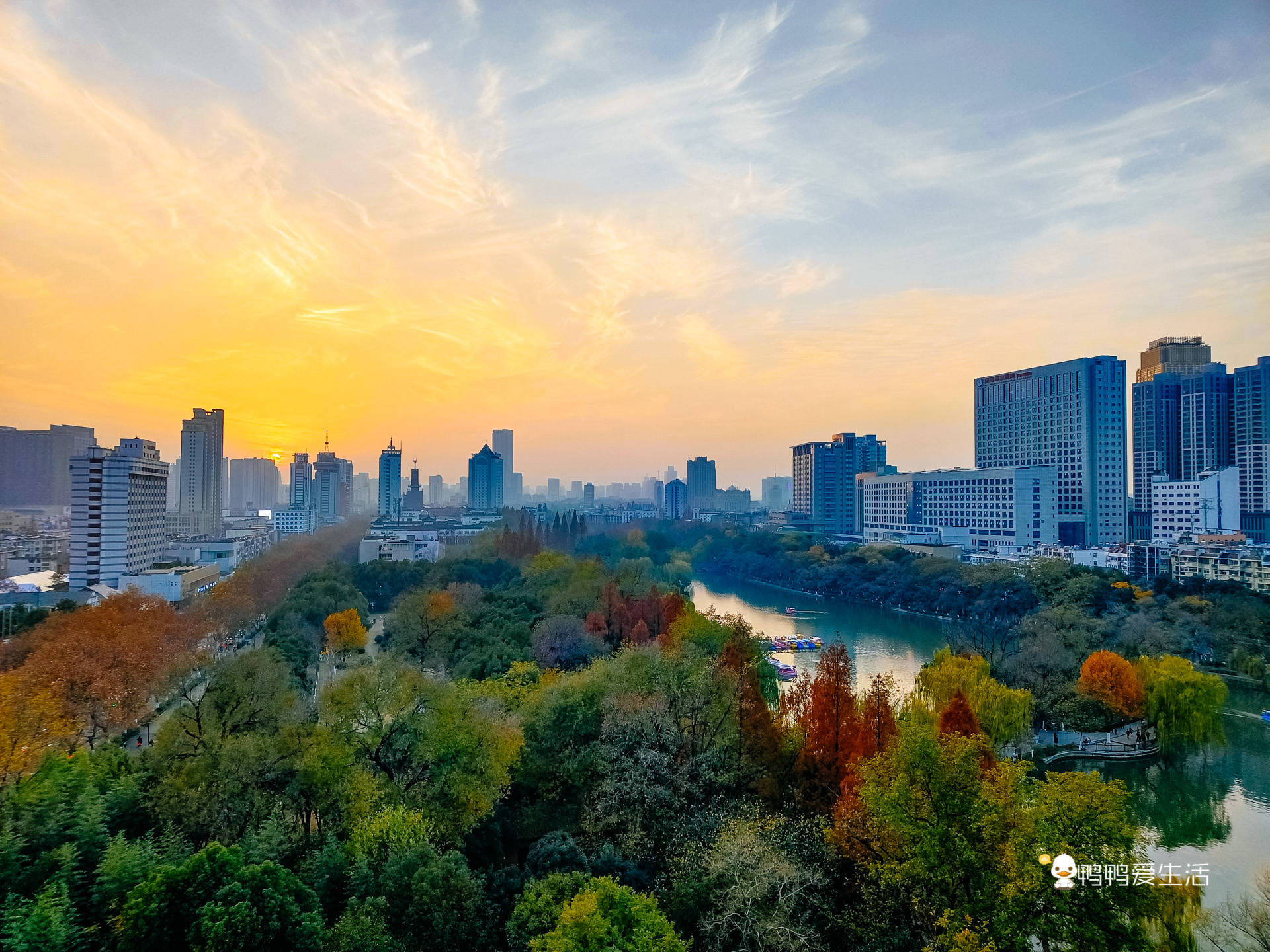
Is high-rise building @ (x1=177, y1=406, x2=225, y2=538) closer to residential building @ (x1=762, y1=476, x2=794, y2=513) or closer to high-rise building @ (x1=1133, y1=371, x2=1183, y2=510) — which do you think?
high-rise building @ (x1=1133, y1=371, x2=1183, y2=510)

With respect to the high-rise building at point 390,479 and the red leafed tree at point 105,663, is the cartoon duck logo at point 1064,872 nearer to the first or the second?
the red leafed tree at point 105,663

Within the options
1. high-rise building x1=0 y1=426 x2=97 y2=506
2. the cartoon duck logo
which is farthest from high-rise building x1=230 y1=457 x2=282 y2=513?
the cartoon duck logo

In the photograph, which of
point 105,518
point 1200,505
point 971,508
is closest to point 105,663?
point 105,518

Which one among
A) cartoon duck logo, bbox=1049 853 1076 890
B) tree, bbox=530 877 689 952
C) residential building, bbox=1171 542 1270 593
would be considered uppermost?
residential building, bbox=1171 542 1270 593

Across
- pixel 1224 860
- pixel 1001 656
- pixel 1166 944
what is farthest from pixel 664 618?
pixel 1166 944

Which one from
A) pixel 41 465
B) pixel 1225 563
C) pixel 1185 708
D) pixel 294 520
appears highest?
pixel 41 465

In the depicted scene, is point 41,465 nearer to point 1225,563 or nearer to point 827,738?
point 827,738
